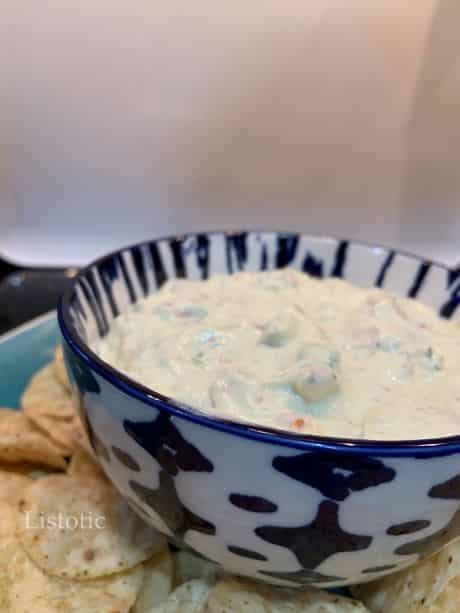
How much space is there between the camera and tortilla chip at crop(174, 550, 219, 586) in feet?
2.61

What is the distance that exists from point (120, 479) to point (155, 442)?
0.47ft

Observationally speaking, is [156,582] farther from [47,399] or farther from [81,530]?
[47,399]

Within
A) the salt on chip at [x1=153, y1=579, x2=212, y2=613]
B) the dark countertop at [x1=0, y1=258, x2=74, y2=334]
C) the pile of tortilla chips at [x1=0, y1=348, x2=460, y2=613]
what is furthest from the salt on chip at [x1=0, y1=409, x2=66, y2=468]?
A: the dark countertop at [x1=0, y1=258, x2=74, y2=334]

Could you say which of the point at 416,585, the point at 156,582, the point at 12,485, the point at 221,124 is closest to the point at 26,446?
the point at 12,485

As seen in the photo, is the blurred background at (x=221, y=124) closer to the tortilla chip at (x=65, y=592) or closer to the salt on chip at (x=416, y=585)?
the tortilla chip at (x=65, y=592)

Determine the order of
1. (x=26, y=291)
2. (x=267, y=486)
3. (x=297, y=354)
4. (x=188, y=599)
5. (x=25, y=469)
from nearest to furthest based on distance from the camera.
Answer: (x=267, y=486), (x=188, y=599), (x=297, y=354), (x=25, y=469), (x=26, y=291)

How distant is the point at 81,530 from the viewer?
0.81 metres

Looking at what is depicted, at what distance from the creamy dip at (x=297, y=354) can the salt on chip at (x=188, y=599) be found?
0.22m

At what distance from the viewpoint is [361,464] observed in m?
0.57

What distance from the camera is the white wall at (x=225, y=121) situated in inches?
46.0

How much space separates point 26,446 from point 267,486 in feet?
1.47

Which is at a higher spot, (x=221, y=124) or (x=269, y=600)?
(x=221, y=124)

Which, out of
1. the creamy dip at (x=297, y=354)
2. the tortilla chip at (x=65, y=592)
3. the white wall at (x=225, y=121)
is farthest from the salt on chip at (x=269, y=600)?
the white wall at (x=225, y=121)

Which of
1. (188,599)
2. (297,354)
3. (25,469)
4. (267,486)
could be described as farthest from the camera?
(25,469)
